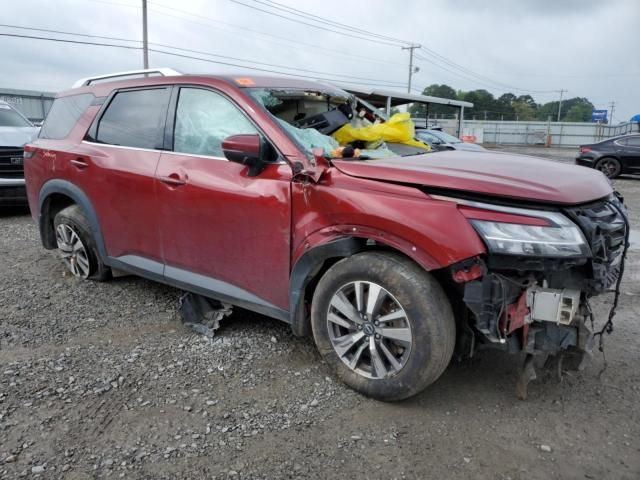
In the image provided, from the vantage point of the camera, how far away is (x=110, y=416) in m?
2.74

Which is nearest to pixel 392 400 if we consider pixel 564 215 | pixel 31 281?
pixel 564 215

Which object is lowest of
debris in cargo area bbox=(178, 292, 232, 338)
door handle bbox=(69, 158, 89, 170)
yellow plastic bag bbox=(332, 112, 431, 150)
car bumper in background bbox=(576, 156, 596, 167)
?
debris in cargo area bbox=(178, 292, 232, 338)

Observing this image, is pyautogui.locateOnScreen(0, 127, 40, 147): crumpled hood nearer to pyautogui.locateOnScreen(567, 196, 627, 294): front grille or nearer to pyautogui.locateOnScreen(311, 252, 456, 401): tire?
pyautogui.locateOnScreen(311, 252, 456, 401): tire

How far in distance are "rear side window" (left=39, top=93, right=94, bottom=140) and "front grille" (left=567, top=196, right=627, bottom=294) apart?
387 cm

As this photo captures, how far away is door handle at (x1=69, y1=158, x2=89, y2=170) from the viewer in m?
4.16

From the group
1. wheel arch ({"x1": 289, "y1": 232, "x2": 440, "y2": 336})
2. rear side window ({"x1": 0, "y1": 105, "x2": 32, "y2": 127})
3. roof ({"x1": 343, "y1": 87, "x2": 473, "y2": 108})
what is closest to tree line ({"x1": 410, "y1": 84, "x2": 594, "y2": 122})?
roof ({"x1": 343, "y1": 87, "x2": 473, "y2": 108})

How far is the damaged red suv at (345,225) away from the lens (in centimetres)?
248

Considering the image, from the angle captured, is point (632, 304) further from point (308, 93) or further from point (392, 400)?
point (308, 93)

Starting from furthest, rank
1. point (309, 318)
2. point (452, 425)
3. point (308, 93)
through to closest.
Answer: point (308, 93) < point (309, 318) < point (452, 425)

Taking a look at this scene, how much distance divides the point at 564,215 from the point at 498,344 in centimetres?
71

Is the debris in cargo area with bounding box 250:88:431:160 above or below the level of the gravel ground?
above

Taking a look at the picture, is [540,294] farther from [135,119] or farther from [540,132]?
[540,132]

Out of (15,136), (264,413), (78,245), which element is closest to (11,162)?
(15,136)

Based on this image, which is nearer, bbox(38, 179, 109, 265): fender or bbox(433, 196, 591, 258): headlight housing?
bbox(433, 196, 591, 258): headlight housing
